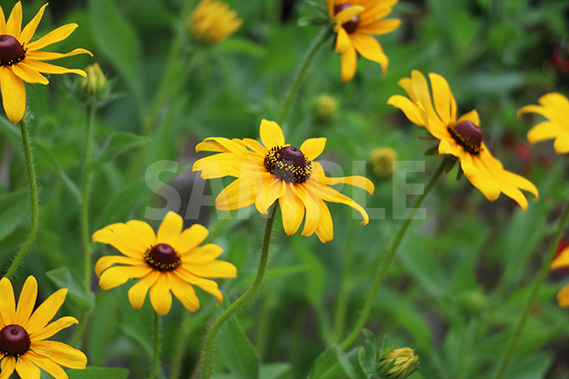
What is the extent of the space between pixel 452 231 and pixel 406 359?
0.98m

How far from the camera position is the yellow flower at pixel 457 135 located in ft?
2.01

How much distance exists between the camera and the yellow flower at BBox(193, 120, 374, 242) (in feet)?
1.67

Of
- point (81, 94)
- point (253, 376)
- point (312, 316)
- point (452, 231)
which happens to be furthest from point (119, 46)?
point (452, 231)

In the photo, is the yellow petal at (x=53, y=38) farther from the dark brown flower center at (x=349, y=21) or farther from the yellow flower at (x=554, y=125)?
the yellow flower at (x=554, y=125)

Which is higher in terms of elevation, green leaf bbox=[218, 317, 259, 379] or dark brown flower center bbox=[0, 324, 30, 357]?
green leaf bbox=[218, 317, 259, 379]

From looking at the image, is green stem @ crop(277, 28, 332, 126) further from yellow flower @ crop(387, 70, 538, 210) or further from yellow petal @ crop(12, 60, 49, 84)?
yellow petal @ crop(12, 60, 49, 84)

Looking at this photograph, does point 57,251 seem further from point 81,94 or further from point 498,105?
point 498,105

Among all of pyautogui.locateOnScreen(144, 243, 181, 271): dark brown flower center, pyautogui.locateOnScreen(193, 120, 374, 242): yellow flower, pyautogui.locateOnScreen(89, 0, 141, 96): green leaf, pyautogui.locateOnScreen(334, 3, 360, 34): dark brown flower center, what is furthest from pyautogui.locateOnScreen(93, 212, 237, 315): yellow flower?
A: pyautogui.locateOnScreen(89, 0, 141, 96): green leaf

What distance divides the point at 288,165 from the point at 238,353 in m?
0.28

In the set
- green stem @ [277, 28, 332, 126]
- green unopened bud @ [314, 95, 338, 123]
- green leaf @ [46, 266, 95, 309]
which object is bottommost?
green leaf @ [46, 266, 95, 309]

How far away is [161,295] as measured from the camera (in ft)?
1.87

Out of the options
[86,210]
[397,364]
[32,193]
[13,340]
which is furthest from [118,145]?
[397,364]

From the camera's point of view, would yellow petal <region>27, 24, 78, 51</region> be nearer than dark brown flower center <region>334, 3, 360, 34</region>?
Yes

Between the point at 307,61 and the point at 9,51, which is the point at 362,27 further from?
the point at 9,51
